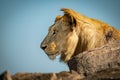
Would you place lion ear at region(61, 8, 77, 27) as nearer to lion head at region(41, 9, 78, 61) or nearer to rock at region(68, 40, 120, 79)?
lion head at region(41, 9, 78, 61)

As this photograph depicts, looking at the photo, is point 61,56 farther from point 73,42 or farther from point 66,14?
point 66,14

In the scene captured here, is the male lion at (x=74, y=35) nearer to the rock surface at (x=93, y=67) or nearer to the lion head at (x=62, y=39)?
the lion head at (x=62, y=39)

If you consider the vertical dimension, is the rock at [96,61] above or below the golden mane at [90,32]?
below

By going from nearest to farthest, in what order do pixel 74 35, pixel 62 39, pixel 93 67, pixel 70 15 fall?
1. pixel 93 67
2. pixel 70 15
3. pixel 74 35
4. pixel 62 39

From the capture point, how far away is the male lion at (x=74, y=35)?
26.9 ft

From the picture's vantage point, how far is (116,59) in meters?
4.22

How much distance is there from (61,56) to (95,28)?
140 centimetres

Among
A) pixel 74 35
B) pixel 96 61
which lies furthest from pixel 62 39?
pixel 96 61

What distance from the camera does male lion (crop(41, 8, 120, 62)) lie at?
26.9 feet

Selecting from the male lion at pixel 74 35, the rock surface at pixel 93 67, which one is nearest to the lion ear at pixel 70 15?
the male lion at pixel 74 35

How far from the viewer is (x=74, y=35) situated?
8.49m

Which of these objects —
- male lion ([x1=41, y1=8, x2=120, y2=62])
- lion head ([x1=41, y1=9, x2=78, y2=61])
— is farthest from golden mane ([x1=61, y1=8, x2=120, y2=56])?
lion head ([x1=41, y1=9, x2=78, y2=61])

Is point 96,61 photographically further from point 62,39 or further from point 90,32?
point 62,39

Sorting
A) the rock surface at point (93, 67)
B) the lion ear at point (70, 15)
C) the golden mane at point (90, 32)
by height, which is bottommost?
the rock surface at point (93, 67)
